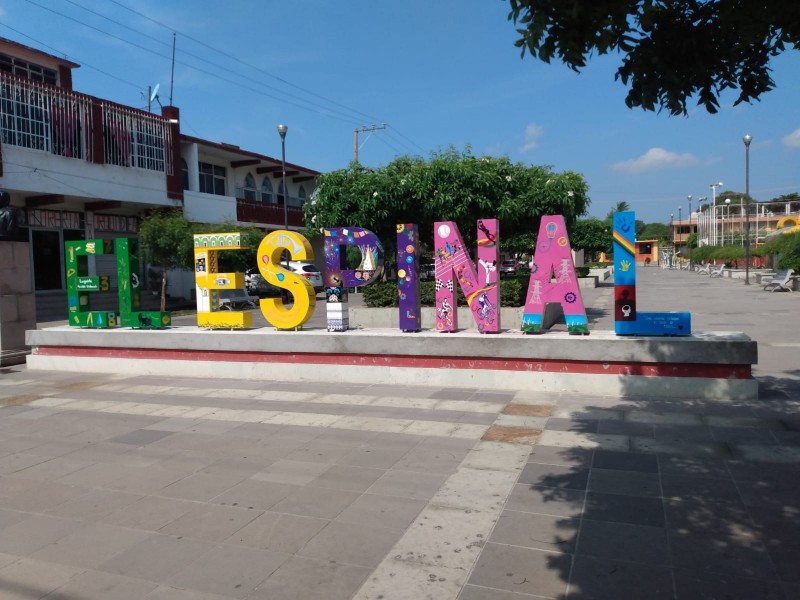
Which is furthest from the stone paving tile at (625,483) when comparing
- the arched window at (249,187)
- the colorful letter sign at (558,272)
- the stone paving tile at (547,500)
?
the arched window at (249,187)

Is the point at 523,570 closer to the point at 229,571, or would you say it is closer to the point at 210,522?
the point at 229,571

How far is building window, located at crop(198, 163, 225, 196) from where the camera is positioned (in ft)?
115

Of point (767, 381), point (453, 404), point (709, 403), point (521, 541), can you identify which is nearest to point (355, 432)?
point (453, 404)

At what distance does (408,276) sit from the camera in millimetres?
10078

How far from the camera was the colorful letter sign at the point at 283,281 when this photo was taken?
417 inches

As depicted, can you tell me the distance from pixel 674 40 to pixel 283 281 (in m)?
7.52

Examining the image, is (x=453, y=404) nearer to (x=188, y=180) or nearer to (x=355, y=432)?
(x=355, y=432)

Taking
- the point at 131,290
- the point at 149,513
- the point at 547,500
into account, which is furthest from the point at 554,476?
the point at 131,290

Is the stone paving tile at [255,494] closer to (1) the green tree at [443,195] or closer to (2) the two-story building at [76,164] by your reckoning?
(1) the green tree at [443,195]

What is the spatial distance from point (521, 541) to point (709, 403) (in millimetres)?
4704

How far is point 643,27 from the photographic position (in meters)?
4.51

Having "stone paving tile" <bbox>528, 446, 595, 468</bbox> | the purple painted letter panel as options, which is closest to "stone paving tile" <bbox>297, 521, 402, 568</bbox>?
"stone paving tile" <bbox>528, 446, 595, 468</bbox>

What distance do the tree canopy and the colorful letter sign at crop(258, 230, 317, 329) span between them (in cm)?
672

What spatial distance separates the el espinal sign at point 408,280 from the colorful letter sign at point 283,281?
0.02 metres
